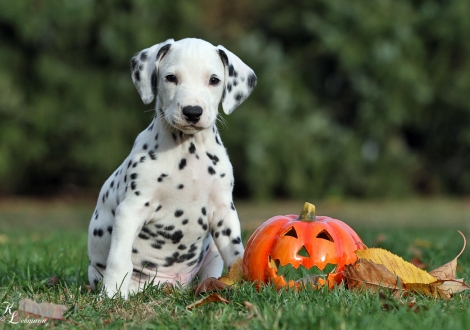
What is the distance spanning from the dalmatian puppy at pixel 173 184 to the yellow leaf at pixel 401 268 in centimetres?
96

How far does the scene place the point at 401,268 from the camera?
379 cm

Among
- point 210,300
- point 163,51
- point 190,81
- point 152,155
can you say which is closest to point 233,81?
point 190,81

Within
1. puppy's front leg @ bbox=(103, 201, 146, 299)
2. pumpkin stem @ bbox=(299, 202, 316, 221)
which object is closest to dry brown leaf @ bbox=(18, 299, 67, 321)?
puppy's front leg @ bbox=(103, 201, 146, 299)

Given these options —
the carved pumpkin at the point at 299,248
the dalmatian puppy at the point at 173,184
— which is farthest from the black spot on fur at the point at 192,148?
the carved pumpkin at the point at 299,248

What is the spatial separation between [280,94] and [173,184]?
10454 millimetres

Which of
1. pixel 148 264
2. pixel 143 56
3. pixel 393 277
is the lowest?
pixel 148 264

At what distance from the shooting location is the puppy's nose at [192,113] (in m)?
4.02

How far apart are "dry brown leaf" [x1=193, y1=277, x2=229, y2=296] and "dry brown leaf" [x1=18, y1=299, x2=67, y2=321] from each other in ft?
2.52

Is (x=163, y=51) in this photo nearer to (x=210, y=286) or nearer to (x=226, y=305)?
(x=210, y=286)

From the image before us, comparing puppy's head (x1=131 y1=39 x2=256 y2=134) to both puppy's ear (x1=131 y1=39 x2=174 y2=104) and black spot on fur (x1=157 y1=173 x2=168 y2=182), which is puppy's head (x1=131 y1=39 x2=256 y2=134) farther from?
black spot on fur (x1=157 y1=173 x2=168 y2=182)

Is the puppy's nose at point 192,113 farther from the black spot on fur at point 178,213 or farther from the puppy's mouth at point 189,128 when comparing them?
the black spot on fur at point 178,213

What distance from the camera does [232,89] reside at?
4469 millimetres

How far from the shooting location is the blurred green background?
13617mm

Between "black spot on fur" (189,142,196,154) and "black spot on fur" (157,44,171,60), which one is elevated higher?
"black spot on fur" (157,44,171,60)
